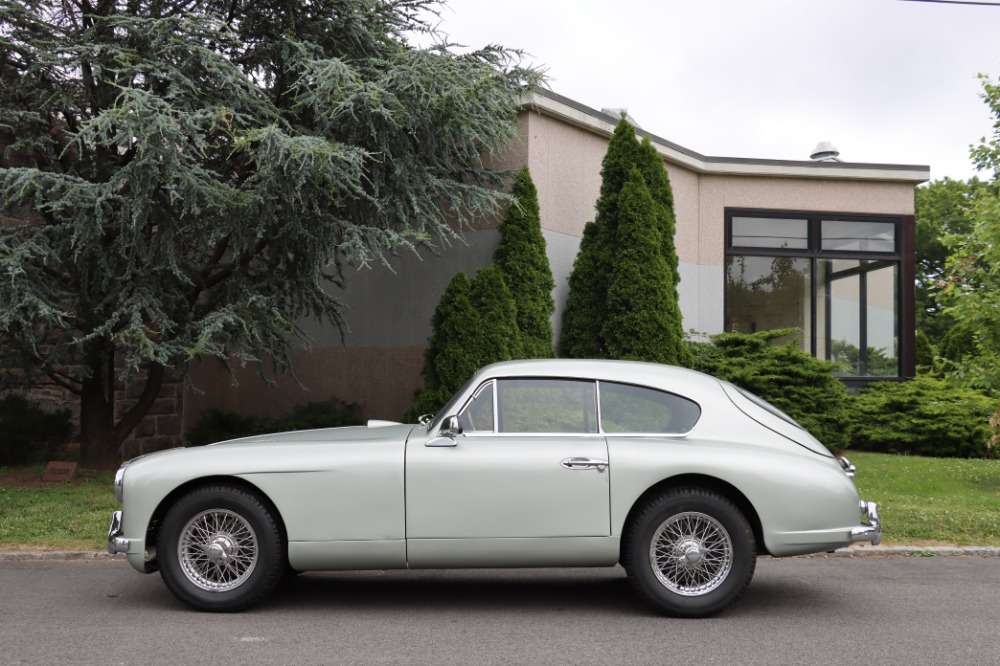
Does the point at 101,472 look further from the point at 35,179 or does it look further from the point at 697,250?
the point at 697,250

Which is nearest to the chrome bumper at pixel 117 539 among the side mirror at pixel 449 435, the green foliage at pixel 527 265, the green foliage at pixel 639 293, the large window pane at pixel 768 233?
the side mirror at pixel 449 435

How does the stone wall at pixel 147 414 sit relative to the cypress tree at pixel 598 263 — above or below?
below

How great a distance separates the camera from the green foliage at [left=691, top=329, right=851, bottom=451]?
1321 centimetres

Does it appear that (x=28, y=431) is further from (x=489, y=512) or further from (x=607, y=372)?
(x=607, y=372)

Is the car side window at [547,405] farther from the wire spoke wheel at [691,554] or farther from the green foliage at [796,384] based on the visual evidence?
the green foliage at [796,384]

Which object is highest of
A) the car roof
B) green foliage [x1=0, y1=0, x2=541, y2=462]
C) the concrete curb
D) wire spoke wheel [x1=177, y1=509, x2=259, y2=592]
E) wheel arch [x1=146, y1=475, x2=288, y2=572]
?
green foliage [x1=0, y1=0, x2=541, y2=462]

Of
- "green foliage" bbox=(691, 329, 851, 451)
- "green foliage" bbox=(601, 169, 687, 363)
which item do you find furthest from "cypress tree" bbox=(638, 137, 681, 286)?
"green foliage" bbox=(691, 329, 851, 451)

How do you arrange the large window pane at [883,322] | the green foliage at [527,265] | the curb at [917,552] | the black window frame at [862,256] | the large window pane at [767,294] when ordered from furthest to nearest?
the large window pane at [883,322], the black window frame at [862,256], the large window pane at [767,294], the green foliage at [527,265], the curb at [917,552]

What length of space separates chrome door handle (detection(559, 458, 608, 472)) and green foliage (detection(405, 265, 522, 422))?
564cm

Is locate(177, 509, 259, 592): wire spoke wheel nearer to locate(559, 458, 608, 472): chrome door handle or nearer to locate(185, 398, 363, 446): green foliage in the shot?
locate(559, 458, 608, 472): chrome door handle

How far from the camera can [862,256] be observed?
659 inches

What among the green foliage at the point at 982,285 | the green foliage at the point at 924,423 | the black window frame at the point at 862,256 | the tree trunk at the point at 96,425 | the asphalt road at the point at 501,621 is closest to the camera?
the asphalt road at the point at 501,621

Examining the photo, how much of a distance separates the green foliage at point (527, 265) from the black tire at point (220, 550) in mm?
6509

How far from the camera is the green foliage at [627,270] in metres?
12.4
